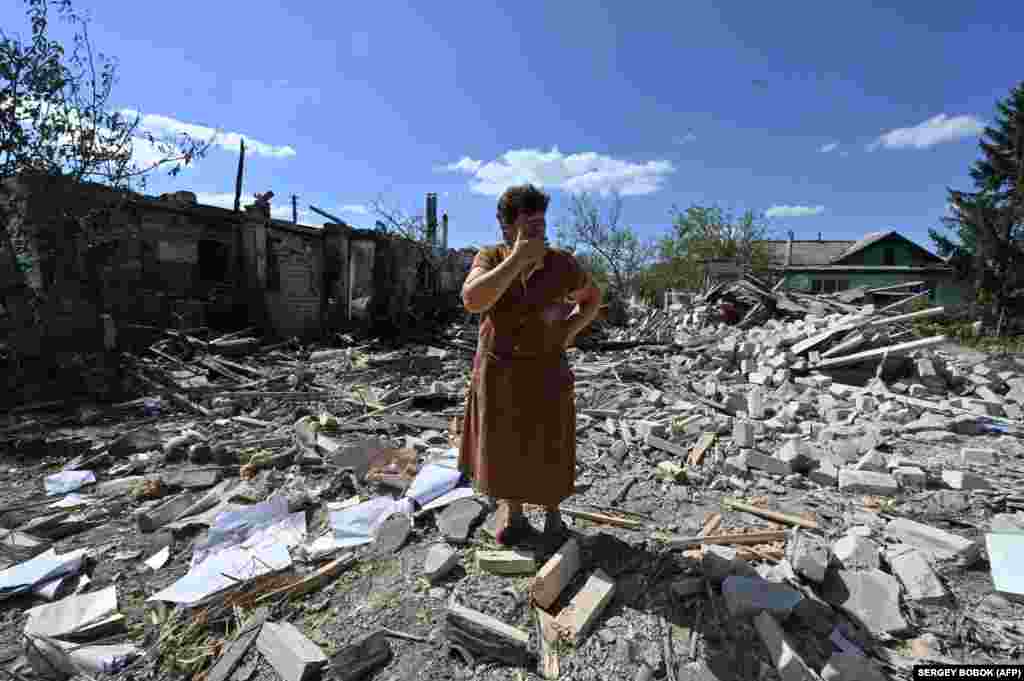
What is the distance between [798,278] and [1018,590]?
33254mm

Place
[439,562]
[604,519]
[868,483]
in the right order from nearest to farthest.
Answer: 1. [439,562]
2. [604,519]
3. [868,483]

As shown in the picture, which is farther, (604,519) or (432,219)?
(432,219)

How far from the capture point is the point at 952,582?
8.33 feet

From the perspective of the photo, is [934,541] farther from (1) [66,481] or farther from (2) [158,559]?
(1) [66,481]

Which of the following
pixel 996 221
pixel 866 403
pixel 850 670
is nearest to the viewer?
pixel 850 670

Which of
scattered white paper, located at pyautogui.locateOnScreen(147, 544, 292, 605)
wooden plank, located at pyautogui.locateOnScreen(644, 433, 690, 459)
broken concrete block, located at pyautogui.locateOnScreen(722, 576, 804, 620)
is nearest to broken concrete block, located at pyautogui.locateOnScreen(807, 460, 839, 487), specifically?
wooden plank, located at pyautogui.locateOnScreen(644, 433, 690, 459)

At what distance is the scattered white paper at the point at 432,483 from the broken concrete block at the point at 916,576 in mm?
2734

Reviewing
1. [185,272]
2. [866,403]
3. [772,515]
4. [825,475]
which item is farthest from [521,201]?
[185,272]

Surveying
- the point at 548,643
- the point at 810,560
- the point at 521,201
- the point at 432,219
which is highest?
the point at 432,219

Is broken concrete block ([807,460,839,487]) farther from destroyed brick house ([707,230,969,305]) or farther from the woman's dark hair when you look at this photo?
destroyed brick house ([707,230,969,305])

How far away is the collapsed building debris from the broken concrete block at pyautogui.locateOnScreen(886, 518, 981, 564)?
14 millimetres

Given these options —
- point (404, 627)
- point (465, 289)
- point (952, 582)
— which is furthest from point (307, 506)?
point (952, 582)

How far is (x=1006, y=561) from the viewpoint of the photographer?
2.54 m

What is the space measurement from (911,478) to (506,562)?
3655 mm
